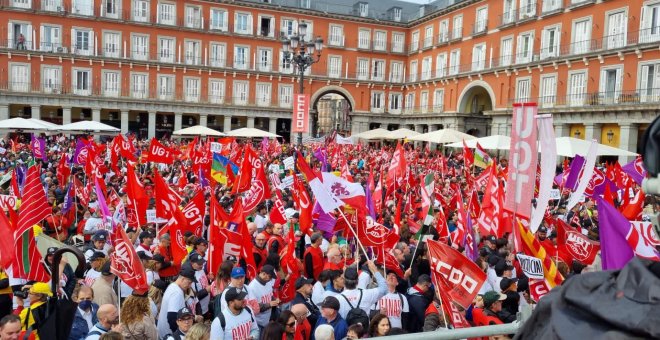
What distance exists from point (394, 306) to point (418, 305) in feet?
1.41

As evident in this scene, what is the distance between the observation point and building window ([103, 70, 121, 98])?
161ft

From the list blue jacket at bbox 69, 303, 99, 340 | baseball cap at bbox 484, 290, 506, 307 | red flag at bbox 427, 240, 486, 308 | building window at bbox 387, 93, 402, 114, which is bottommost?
blue jacket at bbox 69, 303, 99, 340

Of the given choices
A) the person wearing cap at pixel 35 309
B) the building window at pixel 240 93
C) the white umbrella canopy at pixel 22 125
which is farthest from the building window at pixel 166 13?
the person wearing cap at pixel 35 309

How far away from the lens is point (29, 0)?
4597 centimetres

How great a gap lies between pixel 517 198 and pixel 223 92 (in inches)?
1922

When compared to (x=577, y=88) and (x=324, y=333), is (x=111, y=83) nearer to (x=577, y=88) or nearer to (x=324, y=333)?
(x=577, y=88)

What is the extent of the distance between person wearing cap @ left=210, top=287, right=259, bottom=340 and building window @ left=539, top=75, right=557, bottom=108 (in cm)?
3575

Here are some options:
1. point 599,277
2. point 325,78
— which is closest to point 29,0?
point 325,78

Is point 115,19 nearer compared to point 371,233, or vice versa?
point 371,233

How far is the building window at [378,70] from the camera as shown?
57.5 metres

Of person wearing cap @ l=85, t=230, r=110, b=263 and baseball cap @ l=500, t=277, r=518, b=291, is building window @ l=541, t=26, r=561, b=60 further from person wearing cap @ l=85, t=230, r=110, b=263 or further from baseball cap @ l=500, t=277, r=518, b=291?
person wearing cap @ l=85, t=230, r=110, b=263

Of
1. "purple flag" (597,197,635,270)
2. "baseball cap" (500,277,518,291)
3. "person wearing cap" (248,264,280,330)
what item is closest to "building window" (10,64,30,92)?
"person wearing cap" (248,264,280,330)

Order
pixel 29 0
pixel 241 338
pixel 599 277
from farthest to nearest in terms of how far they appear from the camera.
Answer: pixel 29 0 < pixel 241 338 < pixel 599 277

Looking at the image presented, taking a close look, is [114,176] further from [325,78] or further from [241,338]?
[325,78]
